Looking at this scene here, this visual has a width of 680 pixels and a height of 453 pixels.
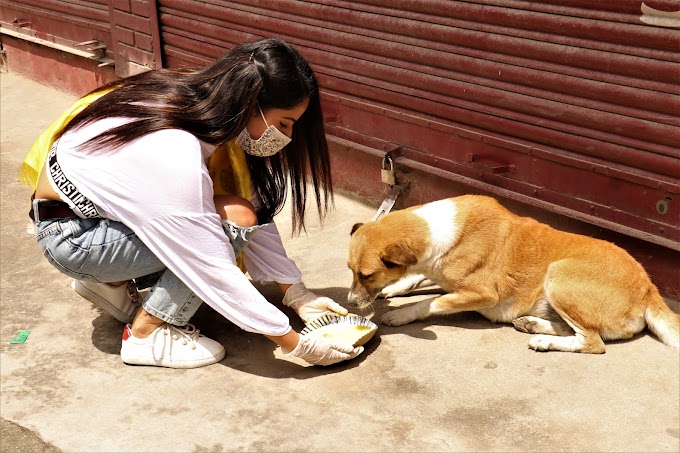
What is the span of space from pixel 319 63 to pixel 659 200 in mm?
2418

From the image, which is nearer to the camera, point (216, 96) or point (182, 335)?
point (216, 96)

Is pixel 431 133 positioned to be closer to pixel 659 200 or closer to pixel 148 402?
pixel 659 200

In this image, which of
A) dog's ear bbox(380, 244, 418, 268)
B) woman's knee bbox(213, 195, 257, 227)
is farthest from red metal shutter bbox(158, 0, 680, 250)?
woman's knee bbox(213, 195, 257, 227)

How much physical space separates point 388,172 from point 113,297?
6.26 feet

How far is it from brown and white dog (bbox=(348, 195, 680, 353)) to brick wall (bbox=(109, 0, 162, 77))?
11.5 ft

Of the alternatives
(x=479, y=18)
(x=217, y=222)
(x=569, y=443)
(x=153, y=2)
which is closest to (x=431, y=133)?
(x=479, y=18)

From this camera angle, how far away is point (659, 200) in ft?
13.6

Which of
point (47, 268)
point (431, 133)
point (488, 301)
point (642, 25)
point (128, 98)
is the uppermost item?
point (642, 25)

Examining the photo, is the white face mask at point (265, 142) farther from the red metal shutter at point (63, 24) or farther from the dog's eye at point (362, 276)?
the red metal shutter at point (63, 24)

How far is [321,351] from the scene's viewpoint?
12.4 ft

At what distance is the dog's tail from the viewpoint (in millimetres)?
3928

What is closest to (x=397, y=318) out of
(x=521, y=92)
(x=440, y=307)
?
(x=440, y=307)

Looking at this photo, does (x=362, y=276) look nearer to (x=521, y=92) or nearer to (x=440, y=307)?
(x=440, y=307)

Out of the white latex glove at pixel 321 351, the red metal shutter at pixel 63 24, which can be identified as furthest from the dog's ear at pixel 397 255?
the red metal shutter at pixel 63 24
